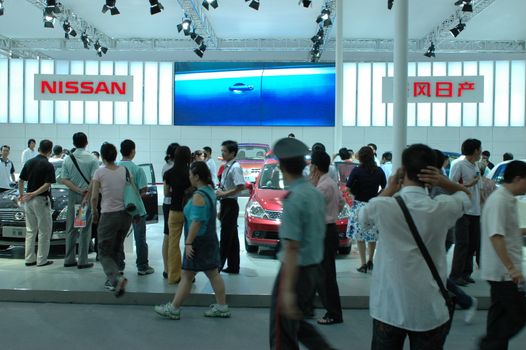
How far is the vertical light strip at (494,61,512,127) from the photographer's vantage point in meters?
21.4

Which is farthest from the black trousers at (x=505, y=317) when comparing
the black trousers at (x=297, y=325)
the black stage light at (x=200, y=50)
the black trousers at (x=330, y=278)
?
the black stage light at (x=200, y=50)

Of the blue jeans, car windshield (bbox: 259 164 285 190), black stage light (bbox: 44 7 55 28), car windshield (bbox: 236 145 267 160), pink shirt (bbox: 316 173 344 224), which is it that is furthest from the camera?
car windshield (bbox: 236 145 267 160)

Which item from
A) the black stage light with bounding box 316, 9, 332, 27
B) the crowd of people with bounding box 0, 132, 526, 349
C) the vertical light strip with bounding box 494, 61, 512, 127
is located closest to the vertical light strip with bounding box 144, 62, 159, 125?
the black stage light with bounding box 316, 9, 332, 27

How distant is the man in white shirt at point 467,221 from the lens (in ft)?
21.4

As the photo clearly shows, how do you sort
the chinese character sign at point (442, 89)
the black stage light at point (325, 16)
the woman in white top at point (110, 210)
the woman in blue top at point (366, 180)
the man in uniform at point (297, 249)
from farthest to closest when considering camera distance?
the black stage light at point (325, 16)
the chinese character sign at point (442, 89)
the woman in blue top at point (366, 180)
the woman in white top at point (110, 210)
the man in uniform at point (297, 249)

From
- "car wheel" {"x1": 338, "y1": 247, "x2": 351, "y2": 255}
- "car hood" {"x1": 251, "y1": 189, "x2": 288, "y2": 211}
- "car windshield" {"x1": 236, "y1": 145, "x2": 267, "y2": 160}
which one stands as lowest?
"car wheel" {"x1": 338, "y1": 247, "x2": 351, "y2": 255}

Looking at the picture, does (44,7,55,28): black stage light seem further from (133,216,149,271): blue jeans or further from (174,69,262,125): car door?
(133,216,149,271): blue jeans

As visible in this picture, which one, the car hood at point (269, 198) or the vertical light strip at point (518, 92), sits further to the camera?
the vertical light strip at point (518, 92)

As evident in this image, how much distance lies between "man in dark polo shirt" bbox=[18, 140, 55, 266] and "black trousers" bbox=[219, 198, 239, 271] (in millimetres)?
2300

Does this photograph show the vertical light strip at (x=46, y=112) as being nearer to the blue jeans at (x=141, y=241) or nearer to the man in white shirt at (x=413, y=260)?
the blue jeans at (x=141, y=241)

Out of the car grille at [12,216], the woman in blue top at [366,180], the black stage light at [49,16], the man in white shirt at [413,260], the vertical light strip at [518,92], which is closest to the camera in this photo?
the man in white shirt at [413,260]

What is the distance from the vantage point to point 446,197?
10.1ft

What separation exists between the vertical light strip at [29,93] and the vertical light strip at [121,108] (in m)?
3.09

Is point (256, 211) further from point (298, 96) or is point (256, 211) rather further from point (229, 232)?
point (298, 96)
